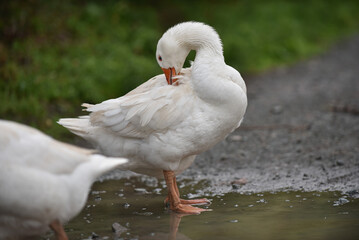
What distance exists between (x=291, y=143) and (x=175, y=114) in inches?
122

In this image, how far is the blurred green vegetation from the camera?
34.8 ft

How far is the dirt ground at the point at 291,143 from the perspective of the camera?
6.84m

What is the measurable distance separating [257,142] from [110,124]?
325 cm

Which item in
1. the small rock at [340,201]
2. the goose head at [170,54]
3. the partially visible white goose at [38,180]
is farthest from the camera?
the goose head at [170,54]

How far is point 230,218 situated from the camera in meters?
5.47

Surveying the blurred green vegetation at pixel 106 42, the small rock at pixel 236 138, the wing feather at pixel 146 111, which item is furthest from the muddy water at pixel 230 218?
the blurred green vegetation at pixel 106 42

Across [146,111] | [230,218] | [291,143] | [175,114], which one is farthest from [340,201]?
[291,143]

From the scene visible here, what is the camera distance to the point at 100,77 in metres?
11.5

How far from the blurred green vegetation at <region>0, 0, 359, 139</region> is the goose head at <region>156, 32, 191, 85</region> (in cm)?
349

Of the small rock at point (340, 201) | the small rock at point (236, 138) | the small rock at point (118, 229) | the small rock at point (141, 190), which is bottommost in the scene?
the small rock at point (118, 229)

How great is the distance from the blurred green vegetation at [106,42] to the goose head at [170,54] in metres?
3.49

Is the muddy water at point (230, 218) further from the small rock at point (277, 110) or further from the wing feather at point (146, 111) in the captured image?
the small rock at point (277, 110)

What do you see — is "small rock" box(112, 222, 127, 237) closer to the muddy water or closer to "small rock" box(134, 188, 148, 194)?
the muddy water

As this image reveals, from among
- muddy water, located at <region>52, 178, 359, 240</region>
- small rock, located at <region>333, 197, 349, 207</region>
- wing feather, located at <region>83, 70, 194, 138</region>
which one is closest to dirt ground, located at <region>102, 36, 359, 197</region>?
small rock, located at <region>333, 197, 349, 207</region>
